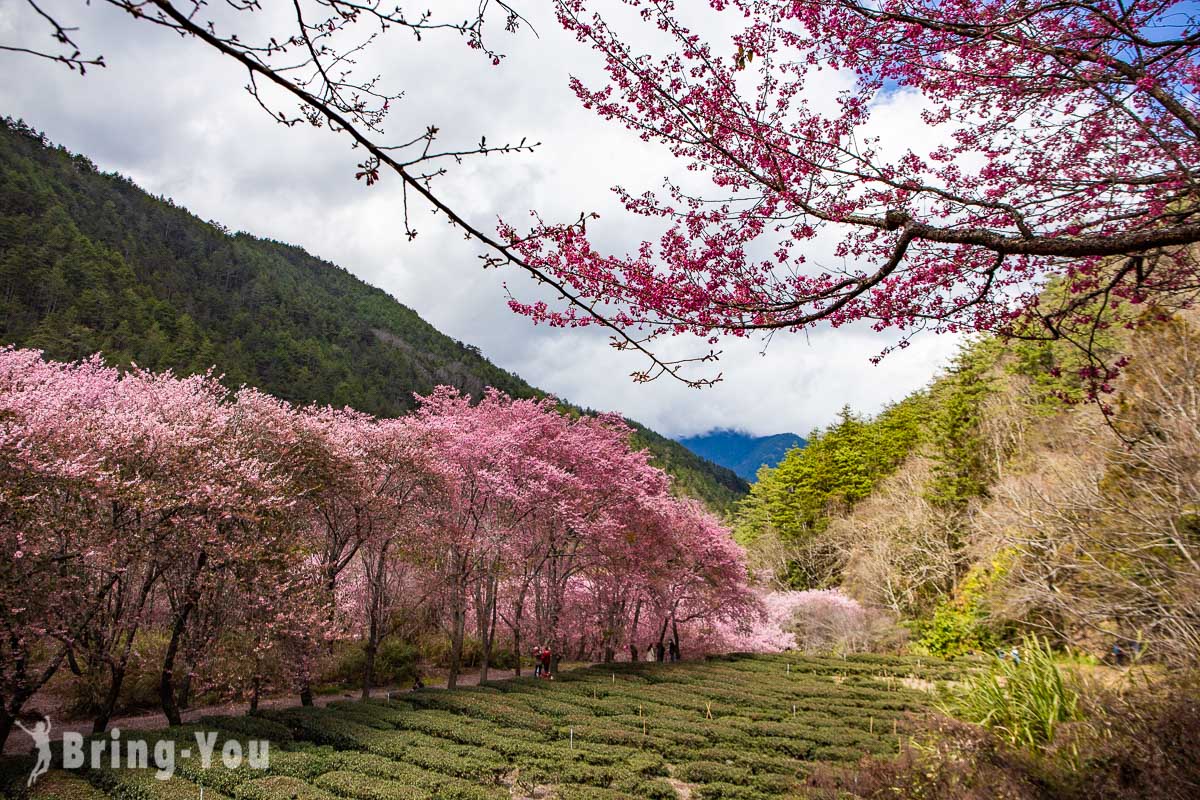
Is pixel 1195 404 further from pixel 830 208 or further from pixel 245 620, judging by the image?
pixel 245 620

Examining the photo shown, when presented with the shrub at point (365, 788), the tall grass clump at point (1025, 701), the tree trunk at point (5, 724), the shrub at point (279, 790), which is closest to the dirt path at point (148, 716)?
the tree trunk at point (5, 724)

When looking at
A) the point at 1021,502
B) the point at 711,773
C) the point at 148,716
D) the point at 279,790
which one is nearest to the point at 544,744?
the point at 711,773

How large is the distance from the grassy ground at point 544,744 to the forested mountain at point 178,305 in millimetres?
46168

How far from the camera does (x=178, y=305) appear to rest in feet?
220

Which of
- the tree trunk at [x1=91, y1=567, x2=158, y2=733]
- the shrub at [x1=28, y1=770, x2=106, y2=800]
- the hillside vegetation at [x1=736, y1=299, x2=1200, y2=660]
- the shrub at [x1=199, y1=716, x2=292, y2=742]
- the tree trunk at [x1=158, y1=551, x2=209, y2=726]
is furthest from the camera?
the hillside vegetation at [x1=736, y1=299, x2=1200, y2=660]

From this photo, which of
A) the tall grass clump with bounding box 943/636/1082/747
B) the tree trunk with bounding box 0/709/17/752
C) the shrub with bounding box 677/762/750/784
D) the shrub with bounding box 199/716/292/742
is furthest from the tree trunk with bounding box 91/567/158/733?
the tall grass clump with bounding box 943/636/1082/747

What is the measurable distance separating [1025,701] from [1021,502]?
1060cm

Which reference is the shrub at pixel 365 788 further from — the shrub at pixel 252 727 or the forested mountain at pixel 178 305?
the forested mountain at pixel 178 305

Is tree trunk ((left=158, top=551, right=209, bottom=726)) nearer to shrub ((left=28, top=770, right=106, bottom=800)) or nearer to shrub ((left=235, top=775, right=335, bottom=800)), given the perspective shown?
shrub ((left=28, top=770, right=106, bottom=800))

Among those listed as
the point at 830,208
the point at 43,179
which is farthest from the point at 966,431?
the point at 43,179

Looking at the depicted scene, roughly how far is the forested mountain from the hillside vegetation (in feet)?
89.9

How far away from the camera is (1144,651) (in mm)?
10484

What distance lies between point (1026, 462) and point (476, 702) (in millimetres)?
19281

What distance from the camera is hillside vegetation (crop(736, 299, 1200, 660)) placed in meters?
11.1
